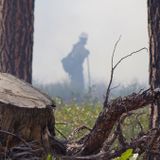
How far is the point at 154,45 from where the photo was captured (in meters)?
4.73

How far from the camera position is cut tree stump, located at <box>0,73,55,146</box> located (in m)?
3.02

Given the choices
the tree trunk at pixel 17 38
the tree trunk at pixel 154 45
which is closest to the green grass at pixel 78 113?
the tree trunk at pixel 17 38

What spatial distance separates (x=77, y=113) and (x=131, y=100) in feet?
29.4

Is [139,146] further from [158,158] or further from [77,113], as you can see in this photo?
[77,113]

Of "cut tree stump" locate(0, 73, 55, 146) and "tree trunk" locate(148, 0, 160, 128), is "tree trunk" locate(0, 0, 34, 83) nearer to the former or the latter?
"tree trunk" locate(148, 0, 160, 128)

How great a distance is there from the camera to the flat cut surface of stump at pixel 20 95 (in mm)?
3031

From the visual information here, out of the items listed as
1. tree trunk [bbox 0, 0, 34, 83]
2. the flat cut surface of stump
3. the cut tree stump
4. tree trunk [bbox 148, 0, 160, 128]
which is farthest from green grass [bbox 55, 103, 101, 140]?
the cut tree stump

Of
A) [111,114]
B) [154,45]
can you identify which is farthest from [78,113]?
[111,114]

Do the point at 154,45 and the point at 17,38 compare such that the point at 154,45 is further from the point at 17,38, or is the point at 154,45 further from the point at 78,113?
the point at 78,113

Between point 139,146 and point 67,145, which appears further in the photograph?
point 67,145

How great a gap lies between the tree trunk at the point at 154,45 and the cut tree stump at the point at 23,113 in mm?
1444

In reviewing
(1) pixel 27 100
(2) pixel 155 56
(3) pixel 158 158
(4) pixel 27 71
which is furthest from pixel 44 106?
(4) pixel 27 71

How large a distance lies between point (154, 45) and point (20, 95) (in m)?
1.88

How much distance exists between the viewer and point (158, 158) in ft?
14.1
